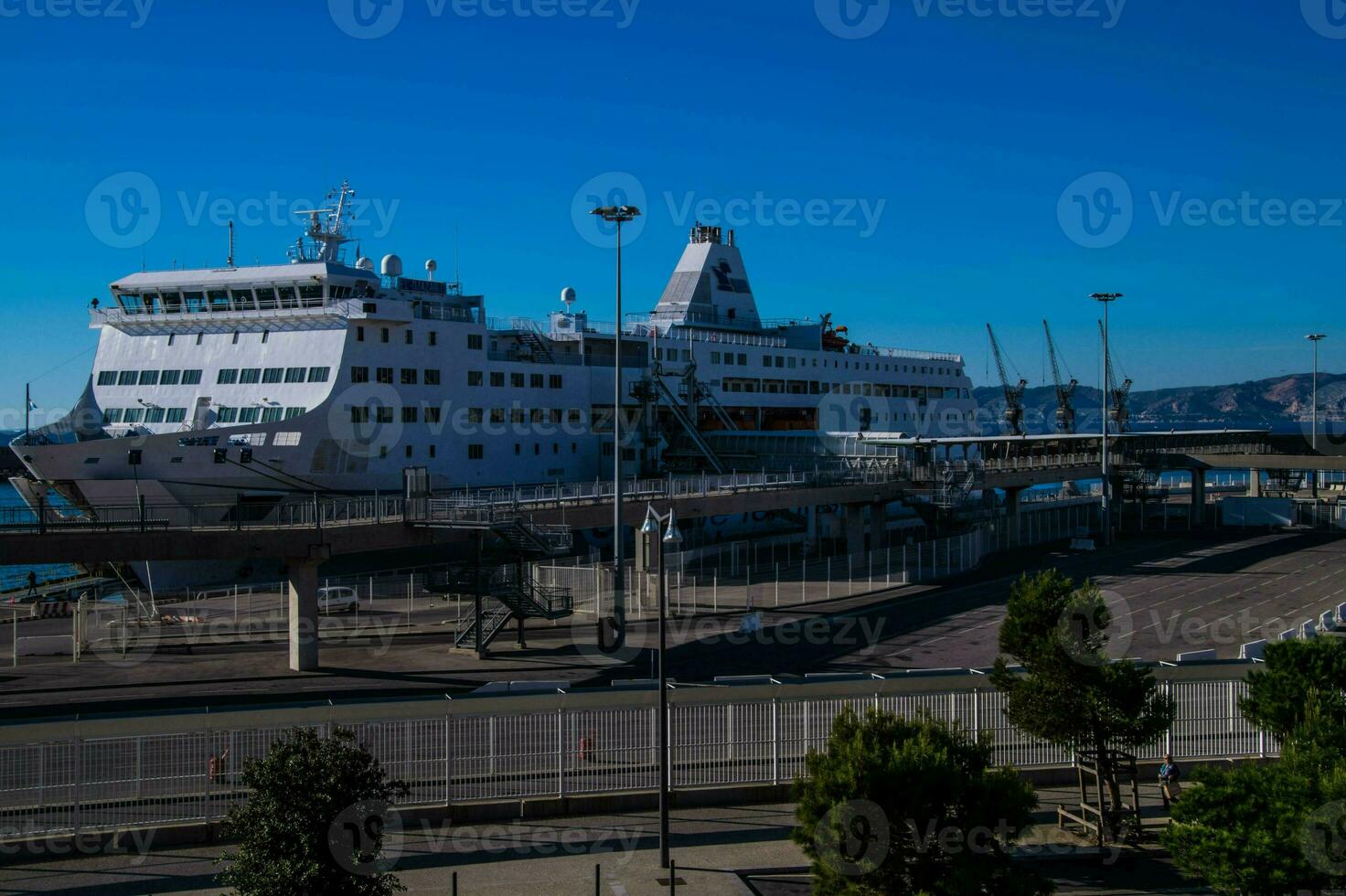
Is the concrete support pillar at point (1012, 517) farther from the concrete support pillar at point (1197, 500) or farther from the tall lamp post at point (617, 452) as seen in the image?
Answer: the tall lamp post at point (617, 452)

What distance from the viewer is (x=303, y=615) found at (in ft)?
82.9

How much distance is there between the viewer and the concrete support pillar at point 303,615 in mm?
25328

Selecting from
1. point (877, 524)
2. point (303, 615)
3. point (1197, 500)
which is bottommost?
point (303, 615)

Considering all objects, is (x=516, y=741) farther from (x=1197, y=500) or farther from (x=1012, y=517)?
(x=1197, y=500)

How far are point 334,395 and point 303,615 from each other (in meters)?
13.9

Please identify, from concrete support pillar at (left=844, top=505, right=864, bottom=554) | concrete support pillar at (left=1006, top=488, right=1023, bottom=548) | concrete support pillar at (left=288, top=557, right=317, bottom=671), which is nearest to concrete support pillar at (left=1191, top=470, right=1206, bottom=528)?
concrete support pillar at (left=1006, top=488, right=1023, bottom=548)

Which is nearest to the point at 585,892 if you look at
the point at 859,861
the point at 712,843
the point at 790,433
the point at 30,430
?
the point at 712,843

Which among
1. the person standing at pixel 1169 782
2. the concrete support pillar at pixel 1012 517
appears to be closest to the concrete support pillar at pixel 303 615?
the person standing at pixel 1169 782

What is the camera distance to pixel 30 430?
3447 centimetres

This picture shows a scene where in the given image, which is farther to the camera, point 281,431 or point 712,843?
point 281,431

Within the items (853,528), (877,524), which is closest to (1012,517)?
(877,524)

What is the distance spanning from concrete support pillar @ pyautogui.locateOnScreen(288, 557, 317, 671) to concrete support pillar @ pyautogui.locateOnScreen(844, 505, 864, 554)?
1130 inches

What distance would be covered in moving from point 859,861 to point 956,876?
935 mm

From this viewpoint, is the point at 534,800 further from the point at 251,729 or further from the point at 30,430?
the point at 30,430
